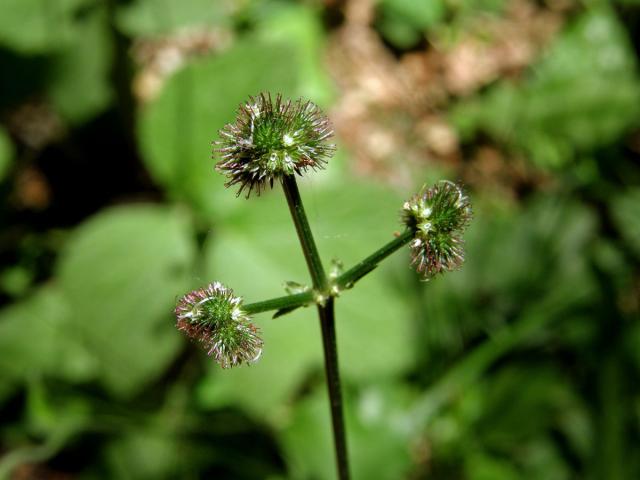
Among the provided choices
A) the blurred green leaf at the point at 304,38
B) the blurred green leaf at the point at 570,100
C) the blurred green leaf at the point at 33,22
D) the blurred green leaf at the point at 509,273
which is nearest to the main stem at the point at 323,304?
the blurred green leaf at the point at 509,273

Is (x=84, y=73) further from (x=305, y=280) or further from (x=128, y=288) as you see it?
(x=305, y=280)

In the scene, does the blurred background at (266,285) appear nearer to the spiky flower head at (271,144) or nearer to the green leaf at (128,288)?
the green leaf at (128,288)

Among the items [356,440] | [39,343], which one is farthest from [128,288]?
[356,440]

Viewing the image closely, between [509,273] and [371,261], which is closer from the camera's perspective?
[371,261]

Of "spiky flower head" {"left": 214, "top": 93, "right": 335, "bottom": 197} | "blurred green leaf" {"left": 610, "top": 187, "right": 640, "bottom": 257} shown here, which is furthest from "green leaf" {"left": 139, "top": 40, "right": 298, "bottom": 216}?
"blurred green leaf" {"left": 610, "top": 187, "right": 640, "bottom": 257}

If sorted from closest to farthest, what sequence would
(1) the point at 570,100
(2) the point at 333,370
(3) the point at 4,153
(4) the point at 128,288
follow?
(2) the point at 333,370 → (4) the point at 128,288 → (3) the point at 4,153 → (1) the point at 570,100

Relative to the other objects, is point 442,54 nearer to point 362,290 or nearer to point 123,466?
point 362,290
